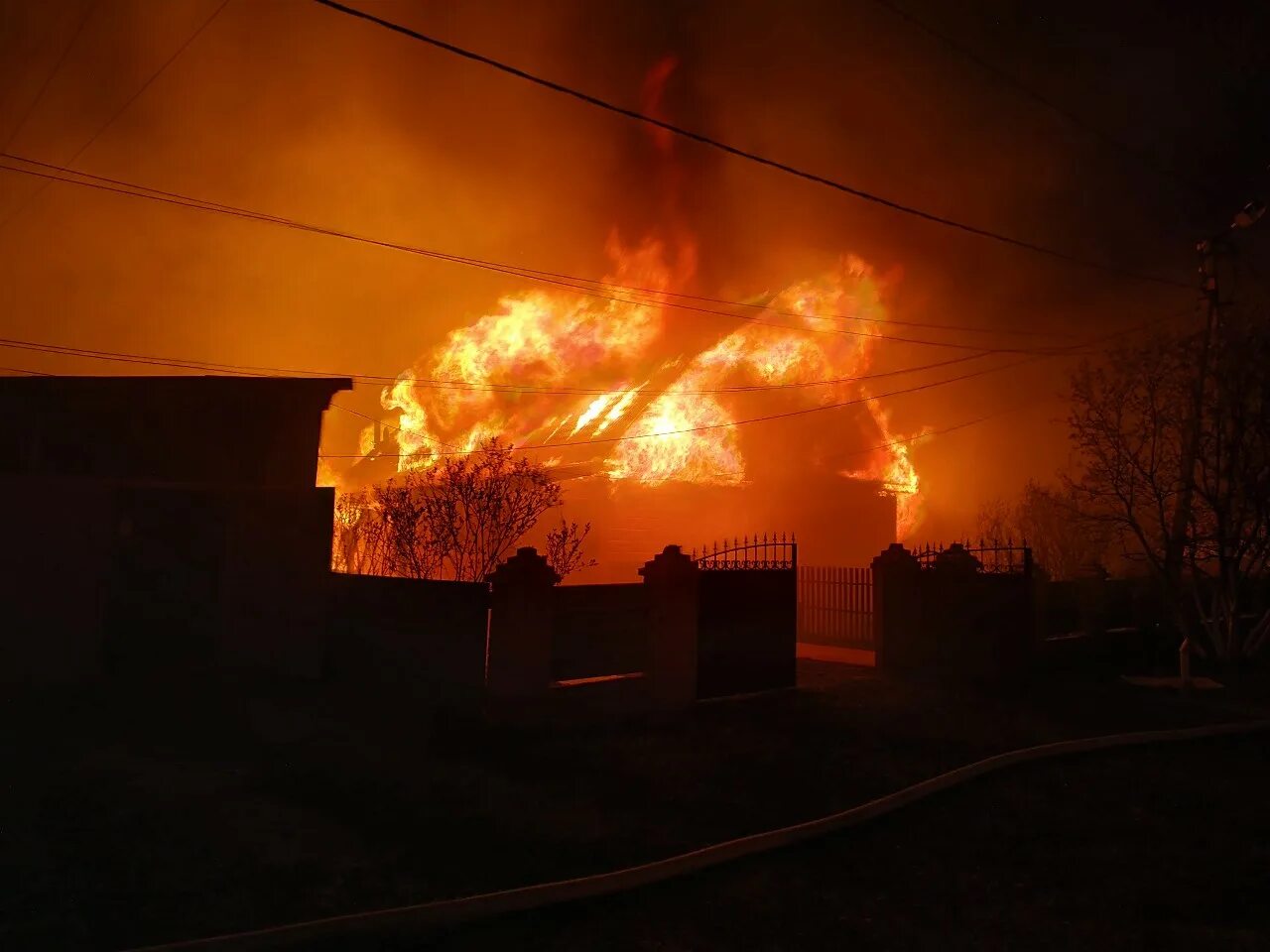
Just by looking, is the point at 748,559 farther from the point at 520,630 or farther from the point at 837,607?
the point at 520,630

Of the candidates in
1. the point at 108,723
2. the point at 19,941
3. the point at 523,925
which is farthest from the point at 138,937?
the point at 108,723

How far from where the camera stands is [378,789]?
8.44 metres

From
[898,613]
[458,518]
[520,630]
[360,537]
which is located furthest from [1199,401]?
[360,537]

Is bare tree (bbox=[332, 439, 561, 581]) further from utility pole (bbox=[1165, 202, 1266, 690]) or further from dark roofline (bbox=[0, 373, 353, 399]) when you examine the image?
utility pole (bbox=[1165, 202, 1266, 690])

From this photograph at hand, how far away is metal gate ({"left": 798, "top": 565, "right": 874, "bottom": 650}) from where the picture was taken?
22.2m

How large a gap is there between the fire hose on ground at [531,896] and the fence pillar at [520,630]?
4599 millimetres

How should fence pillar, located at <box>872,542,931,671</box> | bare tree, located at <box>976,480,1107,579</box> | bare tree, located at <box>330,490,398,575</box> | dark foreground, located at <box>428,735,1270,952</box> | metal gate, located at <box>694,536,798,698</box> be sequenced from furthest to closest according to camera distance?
bare tree, located at <box>976,480,1107,579</box> < bare tree, located at <box>330,490,398,575</box> < fence pillar, located at <box>872,542,931,671</box> < metal gate, located at <box>694,536,798,698</box> < dark foreground, located at <box>428,735,1270,952</box>

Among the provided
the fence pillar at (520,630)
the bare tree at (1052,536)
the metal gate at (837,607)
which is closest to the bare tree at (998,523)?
the bare tree at (1052,536)

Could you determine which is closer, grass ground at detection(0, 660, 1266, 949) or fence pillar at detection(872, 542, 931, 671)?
grass ground at detection(0, 660, 1266, 949)

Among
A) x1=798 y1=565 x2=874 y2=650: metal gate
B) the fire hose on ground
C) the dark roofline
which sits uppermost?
the dark roofline

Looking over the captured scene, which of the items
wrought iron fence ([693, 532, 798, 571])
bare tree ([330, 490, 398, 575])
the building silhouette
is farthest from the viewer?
bare tree ([330, 490, 398, 575])

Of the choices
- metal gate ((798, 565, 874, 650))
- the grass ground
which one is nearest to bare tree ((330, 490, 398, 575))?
metal gate ((798, 565, 874, 650))

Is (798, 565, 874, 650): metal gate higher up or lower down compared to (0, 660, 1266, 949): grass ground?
higher up

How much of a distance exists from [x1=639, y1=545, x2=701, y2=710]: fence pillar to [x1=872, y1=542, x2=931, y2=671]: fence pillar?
5.84 metres
